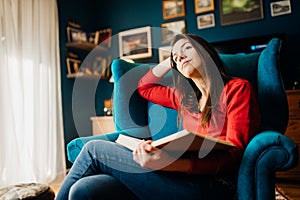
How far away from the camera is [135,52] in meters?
3.33

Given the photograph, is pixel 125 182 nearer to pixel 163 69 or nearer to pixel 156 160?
pixel 156 160

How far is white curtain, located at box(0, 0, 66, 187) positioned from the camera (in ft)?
7.36

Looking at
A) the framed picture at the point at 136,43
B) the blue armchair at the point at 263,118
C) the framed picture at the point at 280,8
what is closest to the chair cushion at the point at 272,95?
the blue armchair at the point at 263,118

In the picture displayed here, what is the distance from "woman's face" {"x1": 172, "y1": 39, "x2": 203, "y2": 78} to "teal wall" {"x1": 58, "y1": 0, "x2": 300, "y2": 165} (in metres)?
1.79

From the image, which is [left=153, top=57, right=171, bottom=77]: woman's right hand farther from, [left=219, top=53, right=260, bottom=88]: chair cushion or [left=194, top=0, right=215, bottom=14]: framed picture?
[left=194, top=0, right=215, bottom=14]: framed picture

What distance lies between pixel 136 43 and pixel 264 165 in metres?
2.63

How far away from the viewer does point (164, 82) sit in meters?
1.47

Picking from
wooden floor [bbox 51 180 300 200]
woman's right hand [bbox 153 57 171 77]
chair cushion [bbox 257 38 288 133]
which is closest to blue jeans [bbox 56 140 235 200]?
chair cushion [bbox 257 38 288 133]

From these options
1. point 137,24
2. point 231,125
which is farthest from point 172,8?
point 231,125

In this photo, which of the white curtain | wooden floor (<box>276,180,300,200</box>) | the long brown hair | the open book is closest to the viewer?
the open book

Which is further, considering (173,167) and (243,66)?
(243,66)

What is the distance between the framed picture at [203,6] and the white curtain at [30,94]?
→ 1.43 m

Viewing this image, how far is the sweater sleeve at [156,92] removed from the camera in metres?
1.38

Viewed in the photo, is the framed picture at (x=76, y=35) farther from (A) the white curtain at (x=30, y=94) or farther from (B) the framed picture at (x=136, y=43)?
(B) the framed picture at (x=136, y=43)
